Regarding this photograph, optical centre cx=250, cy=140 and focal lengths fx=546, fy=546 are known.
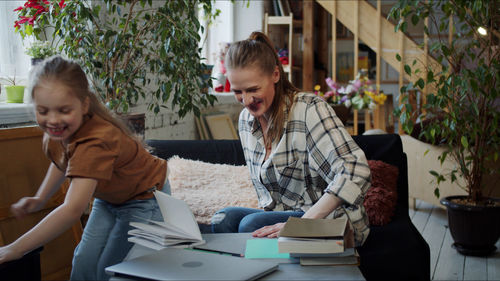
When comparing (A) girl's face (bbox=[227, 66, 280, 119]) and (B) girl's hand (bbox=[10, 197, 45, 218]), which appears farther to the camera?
A: (A) girl's face (bbox=[227, 66, 280, 119])

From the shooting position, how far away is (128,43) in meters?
2.79

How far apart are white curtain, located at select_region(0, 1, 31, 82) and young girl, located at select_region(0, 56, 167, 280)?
165cm

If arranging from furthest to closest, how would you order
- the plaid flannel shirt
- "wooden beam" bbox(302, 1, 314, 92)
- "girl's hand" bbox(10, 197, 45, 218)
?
"wooden beam" bbox(302, 1, 314, 92), the plaid flannel shirt, "girl's hand" bbox(10, 197, 45, 218)

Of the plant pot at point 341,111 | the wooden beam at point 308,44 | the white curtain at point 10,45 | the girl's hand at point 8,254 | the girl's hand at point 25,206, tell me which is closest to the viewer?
the girl's hand at point 8,254

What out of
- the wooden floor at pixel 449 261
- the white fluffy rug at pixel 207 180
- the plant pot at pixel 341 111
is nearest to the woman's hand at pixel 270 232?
the white fluffy rug at pixel 207 180

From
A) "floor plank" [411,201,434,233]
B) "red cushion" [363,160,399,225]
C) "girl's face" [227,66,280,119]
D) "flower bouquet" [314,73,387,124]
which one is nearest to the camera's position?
"girl's face" [227,66,280,119]

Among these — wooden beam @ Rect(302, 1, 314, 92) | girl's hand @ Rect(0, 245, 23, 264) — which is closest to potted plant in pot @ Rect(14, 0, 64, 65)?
girl's hand @ Rect(0, 245, 23, 264)

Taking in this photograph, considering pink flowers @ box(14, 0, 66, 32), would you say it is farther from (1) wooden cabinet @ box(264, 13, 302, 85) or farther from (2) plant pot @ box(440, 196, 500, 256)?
(1) wooden cabinet @ box(264, 13, 302, 85)

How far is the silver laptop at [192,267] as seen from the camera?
3.82ft

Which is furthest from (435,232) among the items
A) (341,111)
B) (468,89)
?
(341,111)

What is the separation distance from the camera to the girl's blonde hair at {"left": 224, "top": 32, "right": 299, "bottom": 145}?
1728 mm

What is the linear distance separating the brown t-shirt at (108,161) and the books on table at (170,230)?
16cm

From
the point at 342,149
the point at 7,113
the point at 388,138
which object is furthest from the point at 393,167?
the point at 7,113

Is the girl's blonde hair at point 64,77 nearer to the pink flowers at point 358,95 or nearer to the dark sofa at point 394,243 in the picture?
the dark sofa at point 394,243
